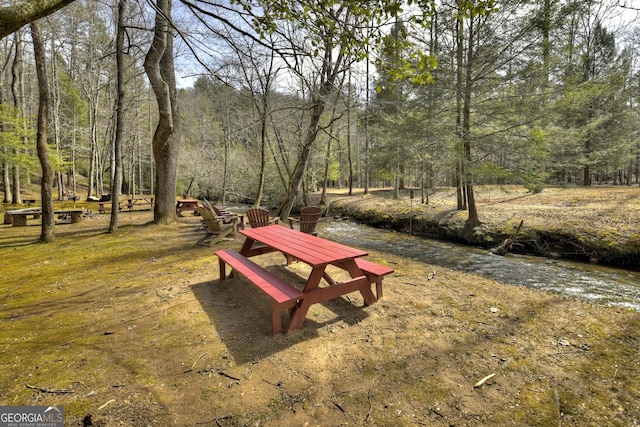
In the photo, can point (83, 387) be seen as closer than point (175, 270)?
Yes

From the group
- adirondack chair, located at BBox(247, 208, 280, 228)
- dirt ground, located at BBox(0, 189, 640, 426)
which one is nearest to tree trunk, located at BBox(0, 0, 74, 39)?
dirt ground, located at BBox(0, 189, 640, 426)

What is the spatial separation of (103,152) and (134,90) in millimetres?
6874

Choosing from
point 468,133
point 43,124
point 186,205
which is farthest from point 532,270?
point 186,205

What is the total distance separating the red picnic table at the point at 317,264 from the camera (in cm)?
290

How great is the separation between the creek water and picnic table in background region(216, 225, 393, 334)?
3.90 meters

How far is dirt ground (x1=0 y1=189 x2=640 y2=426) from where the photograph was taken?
6.51ft

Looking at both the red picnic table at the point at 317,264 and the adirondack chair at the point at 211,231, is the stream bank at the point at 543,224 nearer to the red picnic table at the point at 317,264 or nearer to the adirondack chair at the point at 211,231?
the red picnic table at the point at 317,264

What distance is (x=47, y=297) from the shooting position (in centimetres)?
382

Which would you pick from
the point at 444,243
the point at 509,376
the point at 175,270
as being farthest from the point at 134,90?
the point at 509,376

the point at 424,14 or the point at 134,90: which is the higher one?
the point at 134,90

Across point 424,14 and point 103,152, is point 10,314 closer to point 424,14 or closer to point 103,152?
point 424,14

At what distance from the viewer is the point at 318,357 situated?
2.57 meters

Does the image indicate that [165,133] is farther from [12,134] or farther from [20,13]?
[12,134]

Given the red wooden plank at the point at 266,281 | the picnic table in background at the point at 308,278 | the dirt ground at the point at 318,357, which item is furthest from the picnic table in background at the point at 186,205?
the red wooden plank at the point at 266,281
